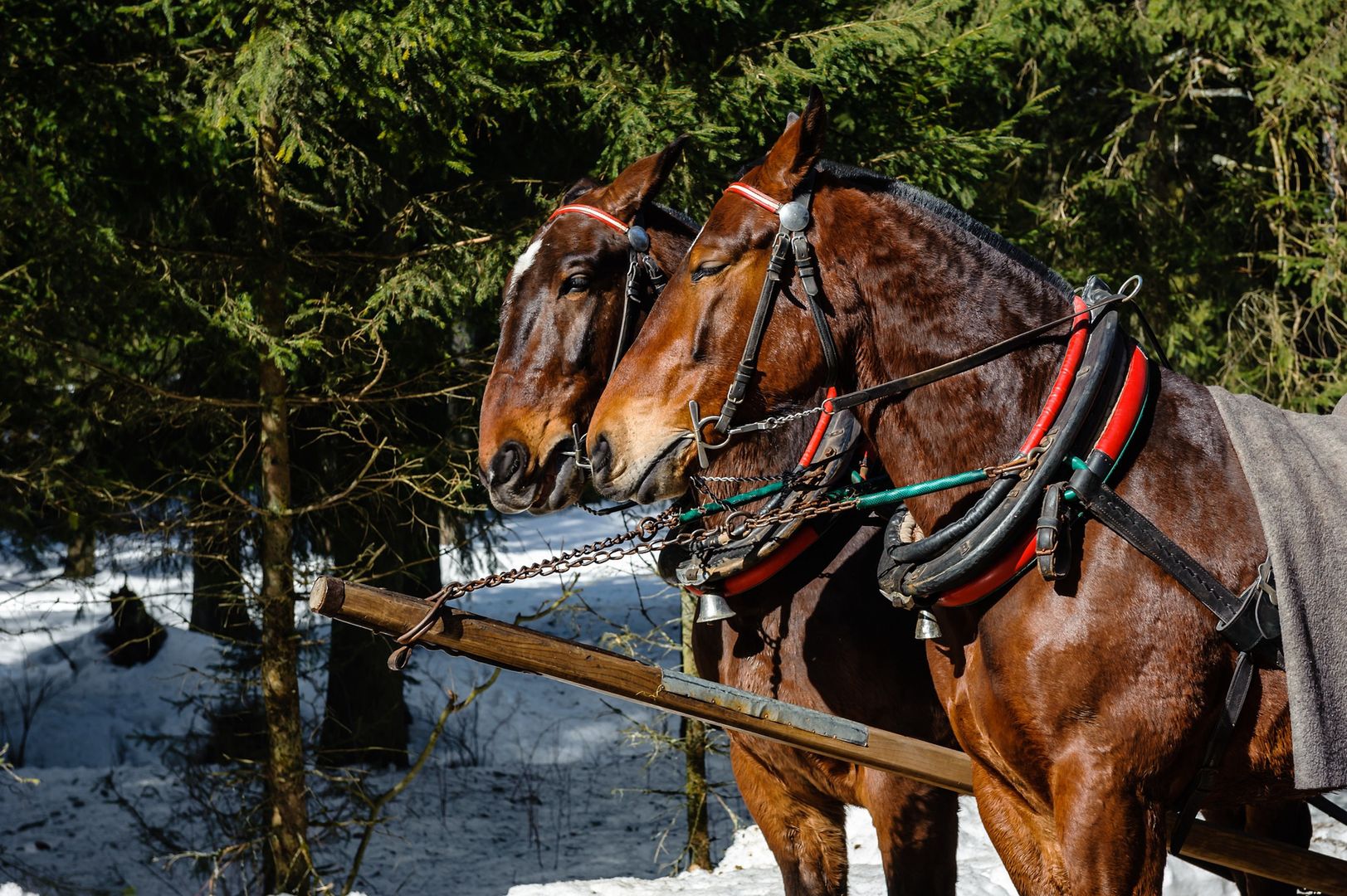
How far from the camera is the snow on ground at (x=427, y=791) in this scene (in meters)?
6.42

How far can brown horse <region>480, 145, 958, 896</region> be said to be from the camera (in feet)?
10.2

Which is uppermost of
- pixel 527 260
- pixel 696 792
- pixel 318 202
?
pixel 318 202

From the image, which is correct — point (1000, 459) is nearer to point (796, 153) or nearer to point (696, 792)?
point (796, 153)

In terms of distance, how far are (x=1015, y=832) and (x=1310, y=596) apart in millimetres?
758

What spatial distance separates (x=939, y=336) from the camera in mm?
2307

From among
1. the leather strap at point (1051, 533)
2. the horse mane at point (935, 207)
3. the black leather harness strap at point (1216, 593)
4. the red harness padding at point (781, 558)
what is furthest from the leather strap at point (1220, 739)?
the red harness padding at point (781, 558)

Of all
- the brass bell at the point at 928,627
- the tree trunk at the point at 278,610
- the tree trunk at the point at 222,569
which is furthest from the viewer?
the tree trunk at the point at 222,569

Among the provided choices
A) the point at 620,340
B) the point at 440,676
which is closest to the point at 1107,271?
the point at 620,340

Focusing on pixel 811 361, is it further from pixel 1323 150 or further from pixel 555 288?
pixel 1323 150

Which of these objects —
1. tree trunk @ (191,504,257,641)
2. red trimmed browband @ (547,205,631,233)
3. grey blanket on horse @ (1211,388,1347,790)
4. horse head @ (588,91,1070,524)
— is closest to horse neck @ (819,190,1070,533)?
horse head @ (588,91,1070,524)

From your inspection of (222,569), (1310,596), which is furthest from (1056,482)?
(222,569)

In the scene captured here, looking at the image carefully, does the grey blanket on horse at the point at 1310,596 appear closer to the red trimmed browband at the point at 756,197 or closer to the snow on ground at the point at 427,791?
the red trimmed browband at the point at 756,197

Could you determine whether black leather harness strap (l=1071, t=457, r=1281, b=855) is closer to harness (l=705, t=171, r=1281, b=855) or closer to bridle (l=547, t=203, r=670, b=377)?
harness (l=705, t=171, r=1281, b=855)

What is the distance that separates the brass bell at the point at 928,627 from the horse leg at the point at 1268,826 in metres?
1.21
